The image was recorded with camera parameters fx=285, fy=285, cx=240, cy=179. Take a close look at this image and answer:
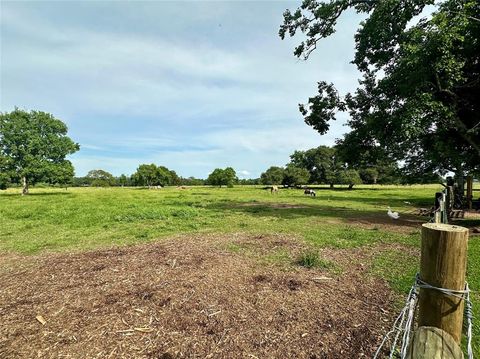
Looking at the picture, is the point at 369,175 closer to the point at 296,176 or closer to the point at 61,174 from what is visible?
the point at 296,176

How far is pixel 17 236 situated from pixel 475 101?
21309 millimetres

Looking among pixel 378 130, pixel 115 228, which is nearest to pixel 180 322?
pixel 115 228

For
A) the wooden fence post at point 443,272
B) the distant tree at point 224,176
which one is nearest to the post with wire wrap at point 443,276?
the wooden fence post at point 443,272

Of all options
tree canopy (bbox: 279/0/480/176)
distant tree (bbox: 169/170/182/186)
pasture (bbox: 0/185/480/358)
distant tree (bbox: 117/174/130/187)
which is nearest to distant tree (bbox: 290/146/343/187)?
distant tree (bbox: 169/170/182/186)

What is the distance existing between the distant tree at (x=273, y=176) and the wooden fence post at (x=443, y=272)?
9992cm

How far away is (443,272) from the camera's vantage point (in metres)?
2.37

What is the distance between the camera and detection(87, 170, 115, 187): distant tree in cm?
15407

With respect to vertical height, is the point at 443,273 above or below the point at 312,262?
above

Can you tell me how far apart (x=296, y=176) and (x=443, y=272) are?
3597 inches

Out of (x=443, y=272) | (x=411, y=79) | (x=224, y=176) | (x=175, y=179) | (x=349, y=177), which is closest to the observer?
(x=443, y=272)

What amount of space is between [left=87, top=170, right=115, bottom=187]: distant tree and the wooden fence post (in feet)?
552

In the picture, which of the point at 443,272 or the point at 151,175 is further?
the point at 151,175


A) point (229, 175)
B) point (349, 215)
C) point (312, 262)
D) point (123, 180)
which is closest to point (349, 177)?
point (229, 175)

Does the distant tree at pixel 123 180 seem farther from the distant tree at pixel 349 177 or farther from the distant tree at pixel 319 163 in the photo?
the distant tree at pixel 349 177
